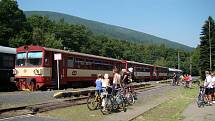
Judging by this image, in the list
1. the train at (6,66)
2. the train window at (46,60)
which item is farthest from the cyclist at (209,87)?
the train at (6,66)

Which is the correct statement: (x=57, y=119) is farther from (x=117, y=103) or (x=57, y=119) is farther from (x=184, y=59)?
(x=184, y=59)

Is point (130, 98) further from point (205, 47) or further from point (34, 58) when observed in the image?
point (205, 47)

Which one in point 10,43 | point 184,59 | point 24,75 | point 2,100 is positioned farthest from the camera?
point 184,59

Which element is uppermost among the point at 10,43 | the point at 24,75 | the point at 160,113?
the point at 10,43

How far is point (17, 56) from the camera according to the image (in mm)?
29219

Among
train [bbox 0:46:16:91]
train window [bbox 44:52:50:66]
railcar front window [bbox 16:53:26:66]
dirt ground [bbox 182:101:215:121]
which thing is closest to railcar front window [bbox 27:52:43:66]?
train window [bbox 44:52:50:66]

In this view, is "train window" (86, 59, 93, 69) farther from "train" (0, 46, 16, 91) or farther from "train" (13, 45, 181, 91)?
"train" (0, 46, 16, 91)

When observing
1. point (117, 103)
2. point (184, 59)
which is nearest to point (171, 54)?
point (184, 59)

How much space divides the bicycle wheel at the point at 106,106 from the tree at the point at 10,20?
5572 cm

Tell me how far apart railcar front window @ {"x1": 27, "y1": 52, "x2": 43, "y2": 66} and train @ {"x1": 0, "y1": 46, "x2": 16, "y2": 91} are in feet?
6.52

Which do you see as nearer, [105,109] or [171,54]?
[105,109]

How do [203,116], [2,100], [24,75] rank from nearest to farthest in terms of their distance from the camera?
1. [203,116]
2. [2,100]
3. [24,75]

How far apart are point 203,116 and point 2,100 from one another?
9856 mm

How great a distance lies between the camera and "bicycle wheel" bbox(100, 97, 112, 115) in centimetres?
1623
